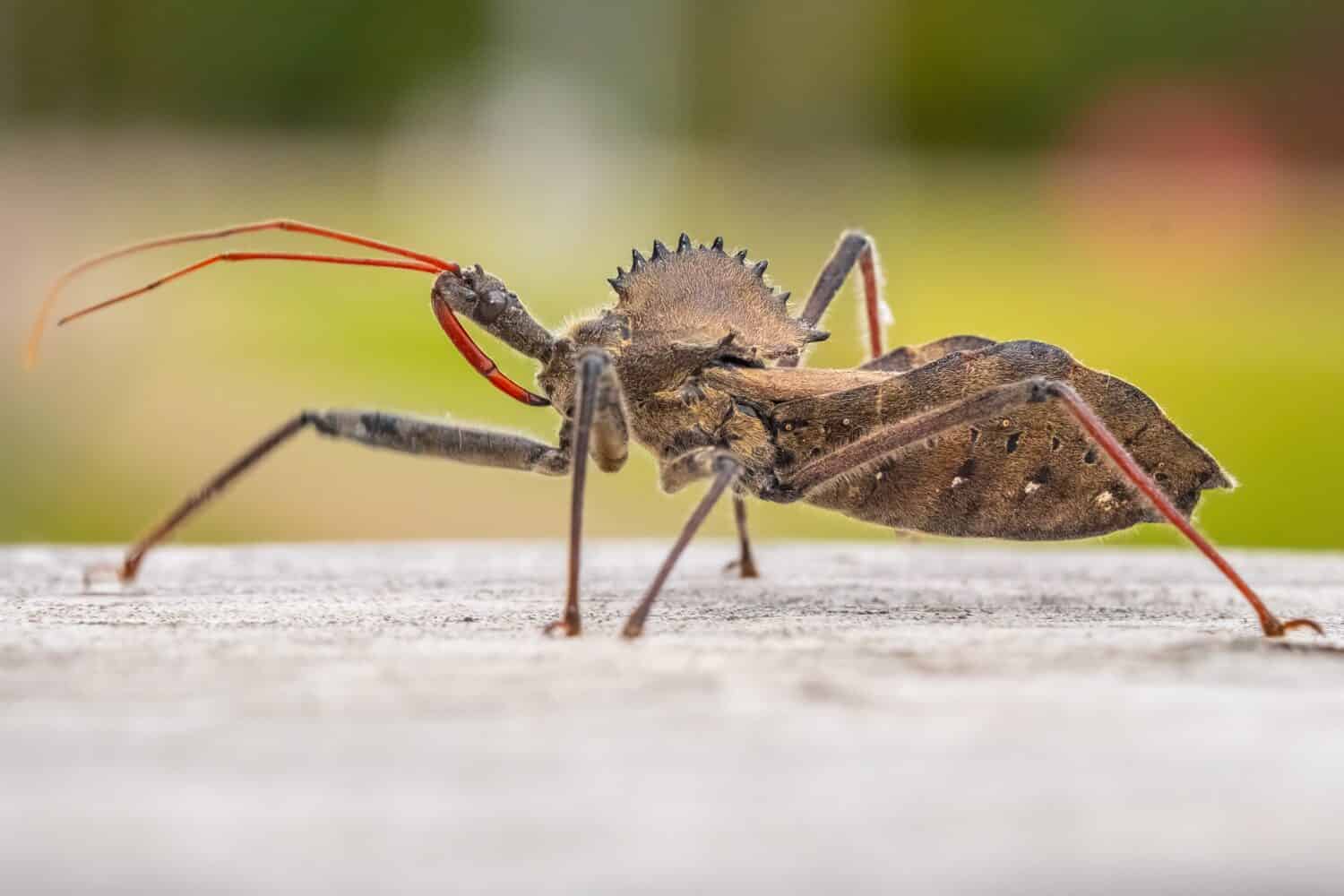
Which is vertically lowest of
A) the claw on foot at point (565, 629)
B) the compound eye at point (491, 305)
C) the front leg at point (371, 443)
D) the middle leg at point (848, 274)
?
the claw on foot at point (565, 629)

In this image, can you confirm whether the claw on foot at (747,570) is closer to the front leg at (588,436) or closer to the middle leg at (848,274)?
the front leg at (588,436)

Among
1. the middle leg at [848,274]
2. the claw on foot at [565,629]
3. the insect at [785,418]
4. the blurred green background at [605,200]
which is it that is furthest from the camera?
the blurred green background at [605,200]

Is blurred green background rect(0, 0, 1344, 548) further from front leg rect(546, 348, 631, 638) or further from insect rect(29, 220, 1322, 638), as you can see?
front leg rect(546, 348, 631, 638)

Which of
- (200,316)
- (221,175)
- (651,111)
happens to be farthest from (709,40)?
(200,316)

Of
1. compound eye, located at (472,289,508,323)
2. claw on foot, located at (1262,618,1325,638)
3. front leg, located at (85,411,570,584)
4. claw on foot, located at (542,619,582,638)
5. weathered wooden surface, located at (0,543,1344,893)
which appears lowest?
weathered wooden surface, located at (0,543,1344,893)

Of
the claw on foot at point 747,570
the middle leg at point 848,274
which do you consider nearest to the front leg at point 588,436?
the claw on foot at point 747,570

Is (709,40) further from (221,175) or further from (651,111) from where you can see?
(221,175)

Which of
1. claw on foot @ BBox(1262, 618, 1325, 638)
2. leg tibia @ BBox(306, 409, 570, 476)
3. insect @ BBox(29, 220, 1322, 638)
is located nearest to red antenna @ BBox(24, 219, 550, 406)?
insect @ BBox(29, 220, 1322, 638)

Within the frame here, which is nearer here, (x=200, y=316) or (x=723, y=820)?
(x=723, y=820)
